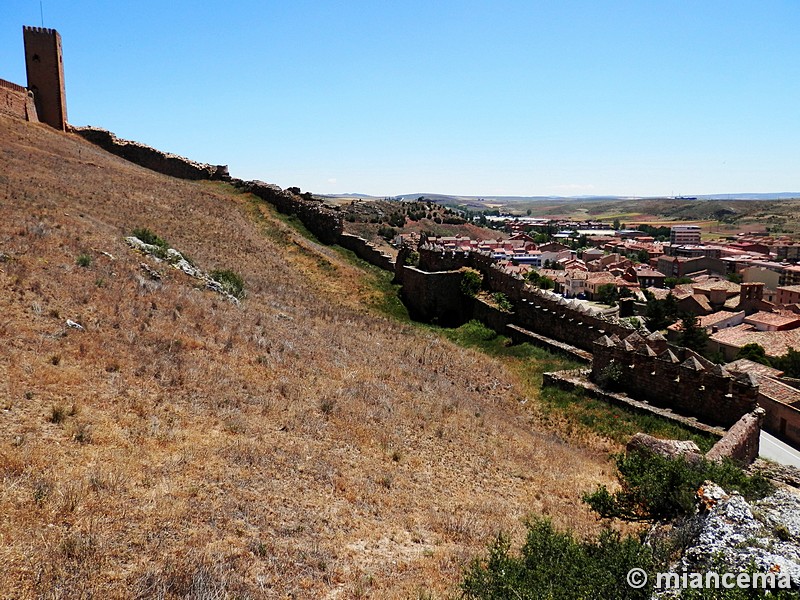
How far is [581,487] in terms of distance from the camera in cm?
790

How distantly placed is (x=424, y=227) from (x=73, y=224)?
243 ft

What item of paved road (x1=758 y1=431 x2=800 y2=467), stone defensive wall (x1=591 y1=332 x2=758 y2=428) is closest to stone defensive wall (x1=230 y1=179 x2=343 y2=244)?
stone defensive wall (x1=591 y1=332 x2=758 y2=428)

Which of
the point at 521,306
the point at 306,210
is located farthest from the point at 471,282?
the point at 306,210

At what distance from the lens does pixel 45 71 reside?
102ft

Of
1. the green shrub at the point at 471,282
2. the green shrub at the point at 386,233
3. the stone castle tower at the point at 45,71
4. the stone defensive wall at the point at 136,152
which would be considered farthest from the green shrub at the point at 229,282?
the green shrub at the point at 386,233

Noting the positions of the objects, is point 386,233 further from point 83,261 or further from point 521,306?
point 83,261

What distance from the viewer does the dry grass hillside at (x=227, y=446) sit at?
4469mm

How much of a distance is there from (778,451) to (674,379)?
1522 centimetres

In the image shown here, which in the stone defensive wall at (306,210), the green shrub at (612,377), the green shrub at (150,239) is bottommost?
the green shrub at (612,377)

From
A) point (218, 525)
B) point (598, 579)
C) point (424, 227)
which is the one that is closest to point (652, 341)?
point (598, 579)

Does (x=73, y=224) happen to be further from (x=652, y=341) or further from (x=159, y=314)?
(x=652, y=341)

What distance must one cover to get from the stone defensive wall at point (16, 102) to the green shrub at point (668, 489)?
116 ft

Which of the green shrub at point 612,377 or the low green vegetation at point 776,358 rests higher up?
the green shrub at point 612,377

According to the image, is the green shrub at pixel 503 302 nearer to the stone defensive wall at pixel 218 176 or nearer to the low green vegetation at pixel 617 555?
the stone defensive wall at pixel 218 176
